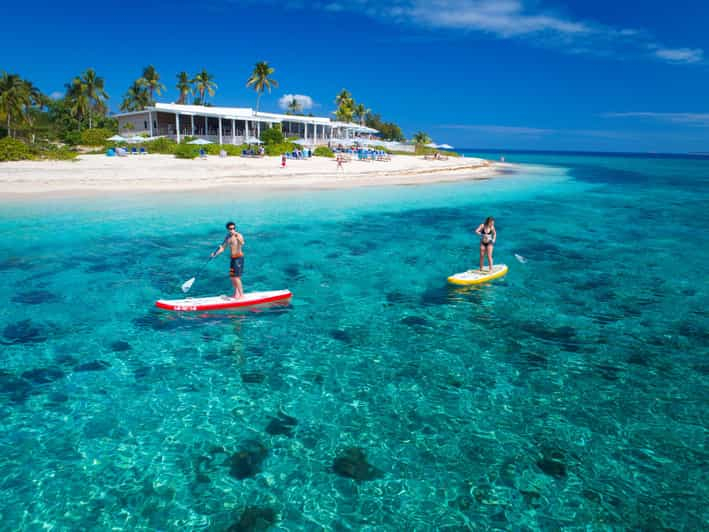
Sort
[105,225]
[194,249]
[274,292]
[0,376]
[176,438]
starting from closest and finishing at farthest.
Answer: [176,438], [0,376], [274,292], [194,249], [105,225]

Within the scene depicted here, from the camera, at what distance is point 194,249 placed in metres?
18.0

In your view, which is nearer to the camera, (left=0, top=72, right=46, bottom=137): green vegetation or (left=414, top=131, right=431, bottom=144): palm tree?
(left=0, top=72, right=46, bottom=137): green vegetation

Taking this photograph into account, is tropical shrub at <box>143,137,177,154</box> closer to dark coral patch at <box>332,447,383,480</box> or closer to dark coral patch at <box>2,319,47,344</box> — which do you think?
dark coral patch at <box>2,319,47,344</box>

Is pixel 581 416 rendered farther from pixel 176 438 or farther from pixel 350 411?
pixel 176 438

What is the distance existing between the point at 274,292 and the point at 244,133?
50.8m

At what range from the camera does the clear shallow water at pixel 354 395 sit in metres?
5.79

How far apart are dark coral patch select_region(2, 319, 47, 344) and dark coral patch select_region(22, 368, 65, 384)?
5.09ft

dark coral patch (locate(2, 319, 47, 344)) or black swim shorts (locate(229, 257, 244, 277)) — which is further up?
black swim shorts (locate(229, 257, 244, 277))

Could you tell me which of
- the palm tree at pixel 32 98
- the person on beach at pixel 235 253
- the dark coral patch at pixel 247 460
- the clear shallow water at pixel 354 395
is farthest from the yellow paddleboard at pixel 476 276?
the palm tree at pixel 32 98

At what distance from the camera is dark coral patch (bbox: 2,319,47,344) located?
9.94 metres

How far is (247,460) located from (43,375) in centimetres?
479

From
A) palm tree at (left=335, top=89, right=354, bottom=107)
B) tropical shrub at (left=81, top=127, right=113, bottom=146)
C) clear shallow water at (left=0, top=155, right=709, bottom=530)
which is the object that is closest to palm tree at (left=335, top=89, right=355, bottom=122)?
palm tree at (left=335, top=89, right=354, bottom=107)

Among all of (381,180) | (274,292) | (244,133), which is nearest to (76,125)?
(244,133)

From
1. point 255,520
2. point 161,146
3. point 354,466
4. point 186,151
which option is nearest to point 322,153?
point 186,151
